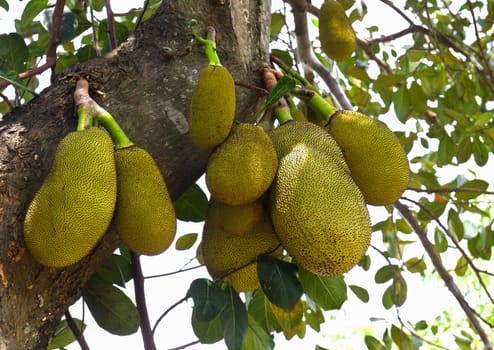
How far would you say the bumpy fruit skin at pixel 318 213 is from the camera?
830 mm

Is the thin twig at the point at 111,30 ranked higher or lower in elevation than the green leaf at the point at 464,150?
higher

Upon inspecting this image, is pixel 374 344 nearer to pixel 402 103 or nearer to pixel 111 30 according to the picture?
pixel 402 103

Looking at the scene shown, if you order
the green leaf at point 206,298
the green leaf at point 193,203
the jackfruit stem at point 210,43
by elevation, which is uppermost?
the jackfruit stem at point 210,43

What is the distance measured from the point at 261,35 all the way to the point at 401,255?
3.66ft

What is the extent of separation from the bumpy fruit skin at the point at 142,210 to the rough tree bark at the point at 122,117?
0.32 feet

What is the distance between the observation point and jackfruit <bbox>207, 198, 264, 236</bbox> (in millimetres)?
923

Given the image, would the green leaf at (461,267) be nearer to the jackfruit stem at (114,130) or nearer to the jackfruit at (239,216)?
the jackfruit at (239,216)

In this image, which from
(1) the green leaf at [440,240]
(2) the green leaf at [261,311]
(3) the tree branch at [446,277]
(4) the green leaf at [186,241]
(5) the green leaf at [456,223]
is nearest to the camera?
(2) the green leaf at [261,311]

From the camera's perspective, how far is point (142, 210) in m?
0.80

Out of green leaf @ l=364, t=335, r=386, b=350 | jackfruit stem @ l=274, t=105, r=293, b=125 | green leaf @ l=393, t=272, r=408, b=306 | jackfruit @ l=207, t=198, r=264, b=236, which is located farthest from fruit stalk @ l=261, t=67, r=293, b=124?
green leaf @ l=393, t=272, r=408, b=306

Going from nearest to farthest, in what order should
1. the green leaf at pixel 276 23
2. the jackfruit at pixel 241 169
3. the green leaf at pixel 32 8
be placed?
the jackfruit at pixel 241 169 < the green leaf at pixel 32 8 < the green leaf at pixel 276 23

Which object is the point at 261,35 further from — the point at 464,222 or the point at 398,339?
the point at 464,222

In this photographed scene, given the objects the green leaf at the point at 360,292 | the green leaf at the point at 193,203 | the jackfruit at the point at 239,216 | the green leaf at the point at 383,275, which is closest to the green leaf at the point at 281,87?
the jackfruit at the point at 239,216

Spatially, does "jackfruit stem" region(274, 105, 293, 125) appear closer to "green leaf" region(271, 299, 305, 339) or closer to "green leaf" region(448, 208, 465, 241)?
"green leaf" region(271, 299, 305, 339)
